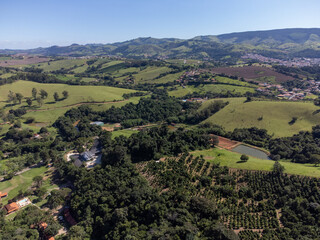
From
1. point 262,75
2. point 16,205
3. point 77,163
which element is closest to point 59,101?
point 77,163

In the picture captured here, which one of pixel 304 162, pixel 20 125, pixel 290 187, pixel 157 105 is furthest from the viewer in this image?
pixel 157 105

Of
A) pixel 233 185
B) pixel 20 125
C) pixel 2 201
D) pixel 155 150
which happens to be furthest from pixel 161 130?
pixel 20 125

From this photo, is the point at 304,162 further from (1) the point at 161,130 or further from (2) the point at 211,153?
(1) the point at 161,130

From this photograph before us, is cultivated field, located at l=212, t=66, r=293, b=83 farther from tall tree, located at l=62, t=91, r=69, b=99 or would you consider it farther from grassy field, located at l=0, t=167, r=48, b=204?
grassy field, located at l=0, t=167, r=48, b=204

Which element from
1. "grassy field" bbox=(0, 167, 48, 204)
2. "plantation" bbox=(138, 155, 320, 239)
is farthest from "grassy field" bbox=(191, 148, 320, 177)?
"grassy field" bbox=(0, 167, 48, 204)

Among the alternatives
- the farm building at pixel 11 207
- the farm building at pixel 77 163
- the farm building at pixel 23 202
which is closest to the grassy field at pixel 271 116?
the farm building at pixel 77 163
